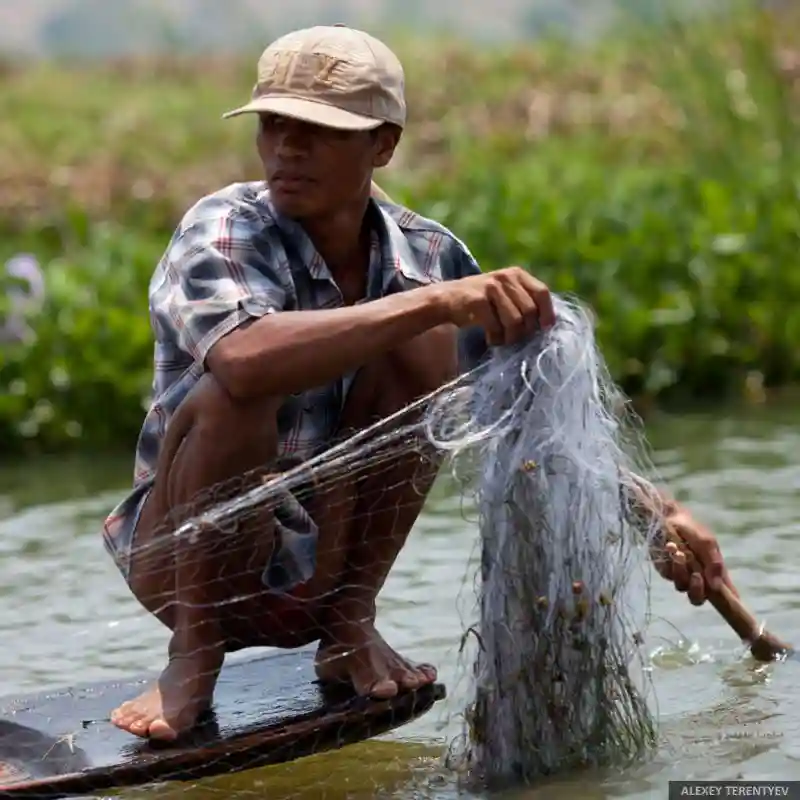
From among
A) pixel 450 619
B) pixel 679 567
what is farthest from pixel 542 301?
pixel 450 619

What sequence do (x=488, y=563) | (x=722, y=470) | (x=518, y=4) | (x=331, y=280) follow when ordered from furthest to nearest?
(x=518, y=4), (x=722, y=470), (x=331, y=280), (x=488, y=563)

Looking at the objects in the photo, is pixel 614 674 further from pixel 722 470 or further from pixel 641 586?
pixel 722 470

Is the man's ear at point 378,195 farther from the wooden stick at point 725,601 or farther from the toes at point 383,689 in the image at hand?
the toes at point 383,689

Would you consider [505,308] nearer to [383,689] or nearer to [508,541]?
[508,541]

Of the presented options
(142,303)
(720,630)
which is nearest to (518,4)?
(142,303)

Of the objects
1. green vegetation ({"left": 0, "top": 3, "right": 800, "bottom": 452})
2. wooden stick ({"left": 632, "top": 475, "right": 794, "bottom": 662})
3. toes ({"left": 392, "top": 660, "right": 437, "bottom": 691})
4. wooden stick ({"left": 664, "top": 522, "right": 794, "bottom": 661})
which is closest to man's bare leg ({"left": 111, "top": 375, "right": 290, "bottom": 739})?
toes ({"left": 392, "top": 660, "right": 437, "bottom": 691})

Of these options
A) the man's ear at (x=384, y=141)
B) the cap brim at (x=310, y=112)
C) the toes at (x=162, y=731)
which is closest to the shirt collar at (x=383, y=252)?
the man's ear at (x=384, y=141)

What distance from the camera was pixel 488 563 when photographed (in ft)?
11.6

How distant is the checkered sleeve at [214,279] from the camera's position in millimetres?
3525

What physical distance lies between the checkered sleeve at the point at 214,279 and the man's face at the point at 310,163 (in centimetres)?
9

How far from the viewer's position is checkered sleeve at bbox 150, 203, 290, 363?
3525mm

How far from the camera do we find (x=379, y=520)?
379cm

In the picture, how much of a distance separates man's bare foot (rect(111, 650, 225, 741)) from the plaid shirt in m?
0.21

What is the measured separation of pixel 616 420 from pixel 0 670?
173 centimetres
